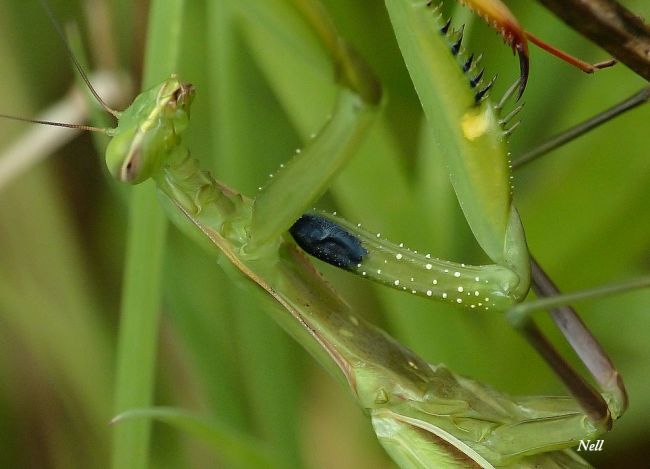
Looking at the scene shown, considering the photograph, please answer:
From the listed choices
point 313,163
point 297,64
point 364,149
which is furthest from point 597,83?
point 313,163

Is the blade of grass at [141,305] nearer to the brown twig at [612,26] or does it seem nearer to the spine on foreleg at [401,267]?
the spine on foreleg at [401,267]

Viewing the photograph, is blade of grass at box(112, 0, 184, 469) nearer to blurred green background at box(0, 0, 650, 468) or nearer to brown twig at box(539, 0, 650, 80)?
blurred green background at box(0, 0, 650, 468)

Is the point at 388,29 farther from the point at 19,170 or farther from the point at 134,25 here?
the point at 19,170

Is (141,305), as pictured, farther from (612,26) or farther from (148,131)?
(612,26)

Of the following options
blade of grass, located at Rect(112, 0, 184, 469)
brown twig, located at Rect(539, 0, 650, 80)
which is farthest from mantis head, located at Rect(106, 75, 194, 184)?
brown twig, located at Rect(539, 0, 650, 80)

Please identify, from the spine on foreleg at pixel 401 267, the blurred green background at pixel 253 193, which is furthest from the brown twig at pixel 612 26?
the blurred green background at pixel 253 193
